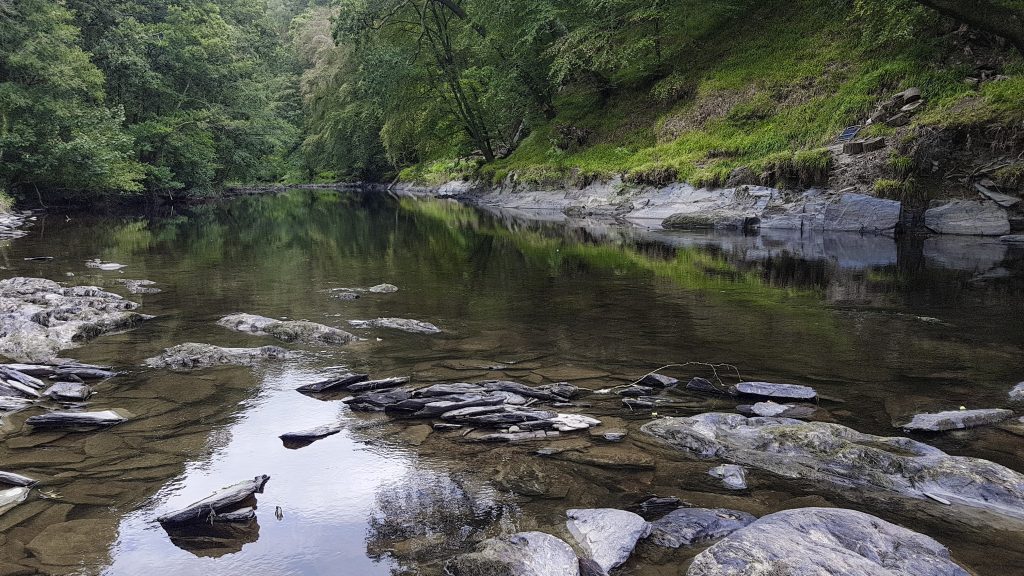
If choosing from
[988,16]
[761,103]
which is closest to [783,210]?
[761,103]

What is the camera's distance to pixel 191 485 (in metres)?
3.88

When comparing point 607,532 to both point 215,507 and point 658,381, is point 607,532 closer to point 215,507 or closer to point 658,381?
point 215,507

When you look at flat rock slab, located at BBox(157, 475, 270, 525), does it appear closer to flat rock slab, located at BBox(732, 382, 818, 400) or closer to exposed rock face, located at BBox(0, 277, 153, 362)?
flat rock slab, located at BBox(732, 382, 818, 400)

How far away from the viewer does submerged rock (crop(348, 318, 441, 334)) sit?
7762 mm

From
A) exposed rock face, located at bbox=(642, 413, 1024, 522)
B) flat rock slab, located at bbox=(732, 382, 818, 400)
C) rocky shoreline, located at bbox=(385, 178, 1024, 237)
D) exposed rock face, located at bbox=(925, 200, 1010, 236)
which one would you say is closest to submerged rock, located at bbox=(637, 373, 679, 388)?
flat rock slab, located at bbox=(732, 382, 818, 400)

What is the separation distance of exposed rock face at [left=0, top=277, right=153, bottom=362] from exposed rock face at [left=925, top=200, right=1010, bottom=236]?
53.7 feet

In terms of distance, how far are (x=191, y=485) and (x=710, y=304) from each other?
23.2 feet

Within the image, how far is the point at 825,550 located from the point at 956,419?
93.5 inches

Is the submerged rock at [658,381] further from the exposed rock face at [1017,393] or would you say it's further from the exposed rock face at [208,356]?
the exposed rock face at [208,356]

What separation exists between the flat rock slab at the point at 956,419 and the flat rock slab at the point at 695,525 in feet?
6.36

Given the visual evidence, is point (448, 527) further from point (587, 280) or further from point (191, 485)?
point (587, 280)

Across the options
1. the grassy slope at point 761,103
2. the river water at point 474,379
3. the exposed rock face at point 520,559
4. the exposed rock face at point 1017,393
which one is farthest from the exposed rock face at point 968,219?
the exposed rock face at point 520,559

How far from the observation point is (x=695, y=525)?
321 cm

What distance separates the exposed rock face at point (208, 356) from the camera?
20.7 ft
